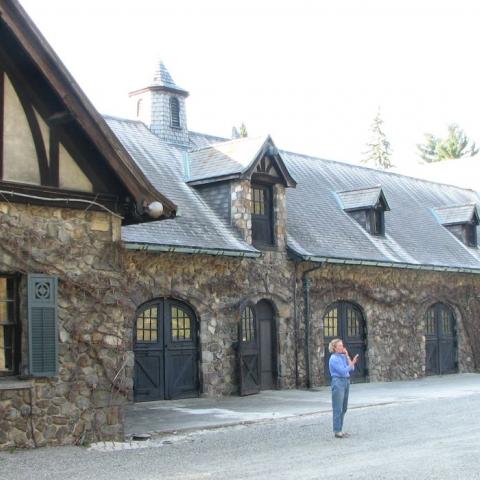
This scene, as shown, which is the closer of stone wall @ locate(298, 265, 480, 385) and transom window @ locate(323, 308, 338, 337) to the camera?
stone wall @ locate(298, 265, 480, 385)

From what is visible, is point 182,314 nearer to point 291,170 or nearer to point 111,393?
point 111,393

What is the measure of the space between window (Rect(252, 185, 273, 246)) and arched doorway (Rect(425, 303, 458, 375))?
7.22 meters

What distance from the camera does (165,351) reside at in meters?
19.5

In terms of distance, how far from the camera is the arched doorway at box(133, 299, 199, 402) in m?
19.0

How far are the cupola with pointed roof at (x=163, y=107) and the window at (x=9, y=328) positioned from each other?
1266cm

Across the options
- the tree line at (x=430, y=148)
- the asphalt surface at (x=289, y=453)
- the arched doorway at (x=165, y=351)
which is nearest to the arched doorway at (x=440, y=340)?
the arched doorway at (x=165, y=351)

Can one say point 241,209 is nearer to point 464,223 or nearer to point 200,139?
point 200,139

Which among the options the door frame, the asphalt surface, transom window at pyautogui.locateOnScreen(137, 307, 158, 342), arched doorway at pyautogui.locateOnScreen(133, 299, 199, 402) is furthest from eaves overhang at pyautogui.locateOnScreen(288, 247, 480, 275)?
the asphalt surface

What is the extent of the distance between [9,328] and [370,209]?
15917 millimetres

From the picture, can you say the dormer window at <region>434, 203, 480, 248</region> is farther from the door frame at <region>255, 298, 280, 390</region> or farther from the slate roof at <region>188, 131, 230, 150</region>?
the door frame at <region>255, 298, 280, 390</region>

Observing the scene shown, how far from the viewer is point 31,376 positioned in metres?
12.0

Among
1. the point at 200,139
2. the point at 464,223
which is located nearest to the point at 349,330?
the point at 200,139

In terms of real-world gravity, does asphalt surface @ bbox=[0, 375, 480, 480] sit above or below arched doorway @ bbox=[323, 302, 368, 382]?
below

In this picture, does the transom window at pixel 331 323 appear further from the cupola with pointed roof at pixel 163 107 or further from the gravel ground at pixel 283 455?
the gravel ground at pixel 283 455
